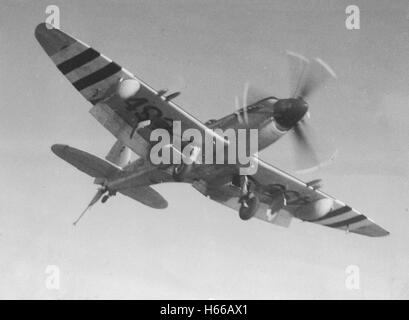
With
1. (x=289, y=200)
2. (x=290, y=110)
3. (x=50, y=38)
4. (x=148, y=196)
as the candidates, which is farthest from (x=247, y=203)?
(x=50, y=38)

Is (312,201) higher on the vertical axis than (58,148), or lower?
lower

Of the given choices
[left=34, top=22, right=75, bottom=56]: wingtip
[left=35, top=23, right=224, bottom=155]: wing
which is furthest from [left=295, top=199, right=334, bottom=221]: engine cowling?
[left=34, top=22, right=75, bottom=56]: wingtip

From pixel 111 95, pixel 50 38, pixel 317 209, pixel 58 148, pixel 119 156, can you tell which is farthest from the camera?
pixel 119 156

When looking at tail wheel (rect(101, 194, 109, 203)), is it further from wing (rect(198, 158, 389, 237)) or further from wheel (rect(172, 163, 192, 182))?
wheel (rect(172, 163, 192, 182))

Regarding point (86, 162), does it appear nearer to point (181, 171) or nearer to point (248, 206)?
point (181, 171)

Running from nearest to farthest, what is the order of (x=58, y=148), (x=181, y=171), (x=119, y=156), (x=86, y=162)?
(x=181, y=171) < (x=58, y=148) < (x=86, y=162) < (x=119, y=156)

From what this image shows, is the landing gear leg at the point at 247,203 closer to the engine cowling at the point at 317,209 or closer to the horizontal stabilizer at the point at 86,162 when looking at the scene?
the engine cowling at the point at 317,209

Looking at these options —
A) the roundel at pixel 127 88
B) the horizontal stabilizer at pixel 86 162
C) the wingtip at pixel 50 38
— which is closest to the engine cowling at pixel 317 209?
the horizontal stabilizer at pixel 86 162

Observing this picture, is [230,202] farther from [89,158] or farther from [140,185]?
[89,158]
